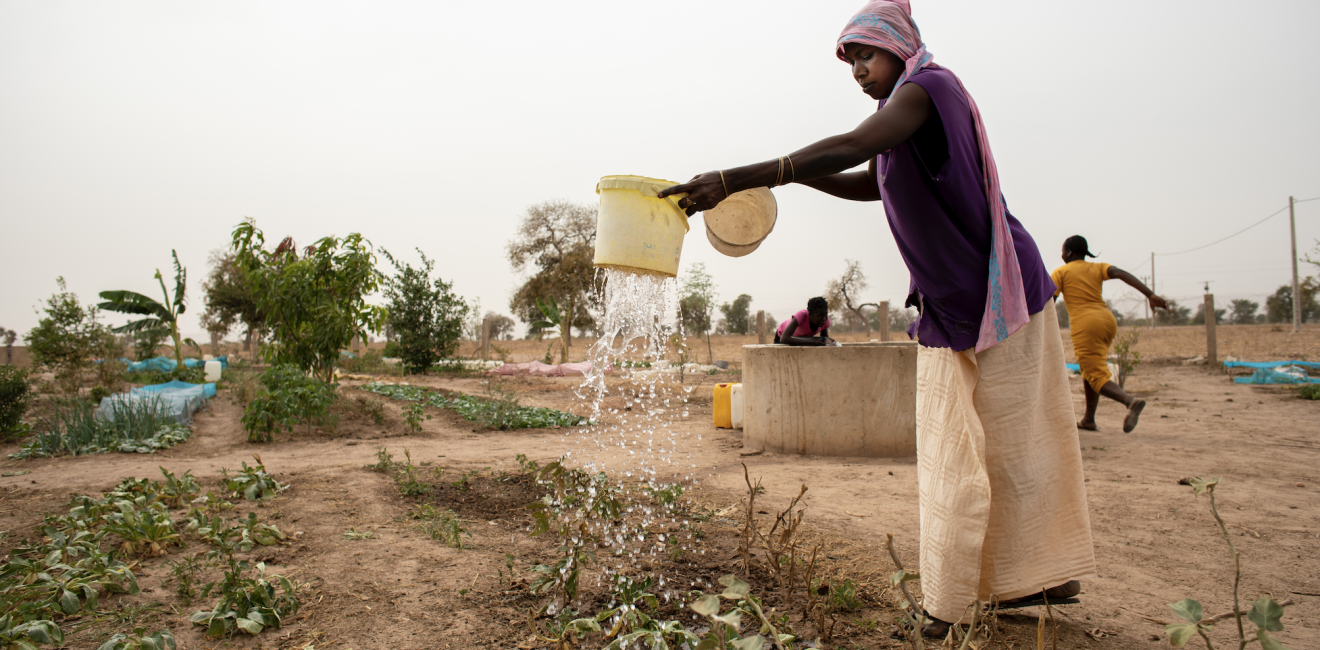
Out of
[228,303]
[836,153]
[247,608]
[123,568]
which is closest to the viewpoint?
[836,153]

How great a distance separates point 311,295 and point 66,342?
445 centimetres

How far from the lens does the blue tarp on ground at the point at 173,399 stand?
6066 mm

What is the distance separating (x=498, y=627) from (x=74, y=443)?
5204mm

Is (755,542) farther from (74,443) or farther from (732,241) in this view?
(74,443)

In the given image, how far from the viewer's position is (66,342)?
28.2 ft

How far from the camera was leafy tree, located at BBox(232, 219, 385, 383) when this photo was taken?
22.3ft

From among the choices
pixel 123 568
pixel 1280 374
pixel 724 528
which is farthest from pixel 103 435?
pixel 1280 374

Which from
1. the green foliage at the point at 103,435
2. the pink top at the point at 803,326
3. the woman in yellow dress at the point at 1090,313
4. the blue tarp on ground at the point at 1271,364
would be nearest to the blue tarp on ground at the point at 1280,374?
the blue tarp on ground at the point at 1271,364

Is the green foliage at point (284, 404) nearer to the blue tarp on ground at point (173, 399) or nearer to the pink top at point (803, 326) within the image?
the blue tarp on ground at point (173, 399)

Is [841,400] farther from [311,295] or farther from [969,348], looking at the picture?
[311,295]

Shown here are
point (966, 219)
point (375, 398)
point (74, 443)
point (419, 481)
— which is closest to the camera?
point (966, 219)

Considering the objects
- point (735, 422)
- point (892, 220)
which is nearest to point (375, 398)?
point (735, 422)

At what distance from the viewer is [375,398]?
29.2 feet

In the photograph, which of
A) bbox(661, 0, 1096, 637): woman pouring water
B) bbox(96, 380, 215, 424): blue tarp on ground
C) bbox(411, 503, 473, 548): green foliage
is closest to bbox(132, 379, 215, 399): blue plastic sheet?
bbox(96, 380, 215, 424): blue tarp on ground
